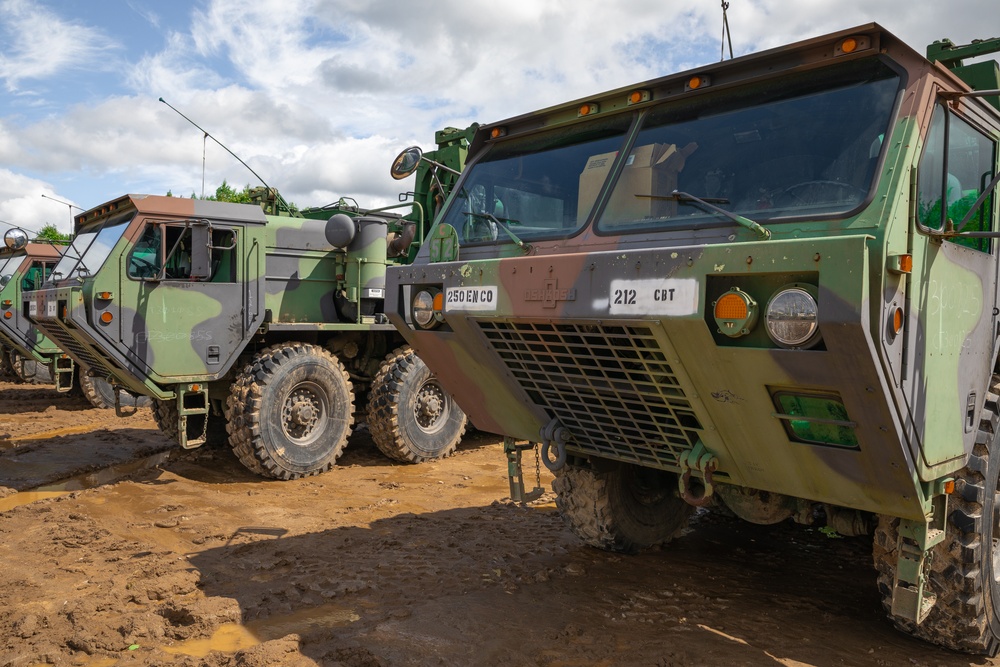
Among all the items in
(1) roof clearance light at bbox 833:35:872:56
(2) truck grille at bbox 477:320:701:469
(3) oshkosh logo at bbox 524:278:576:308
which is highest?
(1) roof clearance light at bbox 833:35:872:56

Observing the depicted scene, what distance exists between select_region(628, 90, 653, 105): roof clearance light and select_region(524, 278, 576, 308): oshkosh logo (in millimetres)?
951

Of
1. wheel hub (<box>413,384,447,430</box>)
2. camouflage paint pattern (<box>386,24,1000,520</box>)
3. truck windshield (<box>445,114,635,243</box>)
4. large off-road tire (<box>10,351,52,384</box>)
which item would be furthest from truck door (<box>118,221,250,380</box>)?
large off-road tire (<box>10,351,52,384</box>)

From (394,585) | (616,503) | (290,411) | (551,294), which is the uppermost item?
(551,294)

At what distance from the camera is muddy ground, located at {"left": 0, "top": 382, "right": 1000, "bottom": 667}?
3.20 meters

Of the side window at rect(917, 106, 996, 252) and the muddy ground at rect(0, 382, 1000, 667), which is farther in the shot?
the muddy ground at rect(0, 382, 1000, 667)

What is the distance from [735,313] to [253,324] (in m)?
5.01

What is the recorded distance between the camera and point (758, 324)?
2564 millimetres

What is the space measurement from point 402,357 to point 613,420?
13.6 feet

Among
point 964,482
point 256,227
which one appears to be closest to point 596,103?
point 964,482

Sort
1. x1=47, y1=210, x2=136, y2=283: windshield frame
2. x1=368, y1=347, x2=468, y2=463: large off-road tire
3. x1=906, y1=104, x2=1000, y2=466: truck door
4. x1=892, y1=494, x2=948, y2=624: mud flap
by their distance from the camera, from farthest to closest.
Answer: x1=368, y1=347, x2=468, y2=463: large off-road tire < x1=47, y1=210, x2=136, y2=283: windshield frame < x1=892, y1=494, x2=948, y2=624: mud flap < x1=906, y1=104, x2=1000, y2=466: truck door

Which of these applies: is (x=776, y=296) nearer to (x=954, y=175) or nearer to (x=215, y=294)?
(x=954, y=175)

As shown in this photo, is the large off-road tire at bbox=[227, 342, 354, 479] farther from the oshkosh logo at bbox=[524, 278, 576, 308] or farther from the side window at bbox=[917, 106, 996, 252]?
the side window at bbox=[917, 106, 996, 252]

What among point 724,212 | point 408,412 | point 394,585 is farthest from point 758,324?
point 408,412

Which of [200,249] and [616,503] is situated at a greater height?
[200,249]
